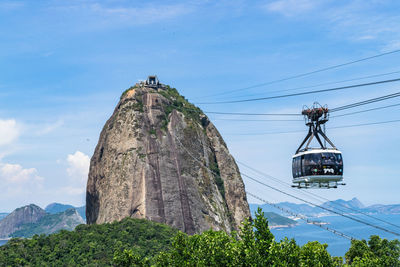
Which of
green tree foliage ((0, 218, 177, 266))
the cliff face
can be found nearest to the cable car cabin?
green tree foliage ((0, 218, 177, 266))

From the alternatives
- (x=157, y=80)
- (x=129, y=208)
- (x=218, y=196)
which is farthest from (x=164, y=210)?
(x=157, y=80)

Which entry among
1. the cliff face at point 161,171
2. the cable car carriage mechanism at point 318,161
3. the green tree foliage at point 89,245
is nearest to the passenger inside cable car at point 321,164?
the cable car carriage mechanism at point 318,161

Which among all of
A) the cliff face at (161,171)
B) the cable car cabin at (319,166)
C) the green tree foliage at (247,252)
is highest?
the cliff face at (161,171)

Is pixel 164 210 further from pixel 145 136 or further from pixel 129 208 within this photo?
pixel 145 136

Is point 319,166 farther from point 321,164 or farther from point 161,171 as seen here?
point 161,171

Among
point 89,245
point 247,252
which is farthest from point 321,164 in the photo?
point 89,245

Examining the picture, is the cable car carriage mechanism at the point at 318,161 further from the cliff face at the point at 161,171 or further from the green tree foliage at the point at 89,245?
the cliff face at the point at 161,171

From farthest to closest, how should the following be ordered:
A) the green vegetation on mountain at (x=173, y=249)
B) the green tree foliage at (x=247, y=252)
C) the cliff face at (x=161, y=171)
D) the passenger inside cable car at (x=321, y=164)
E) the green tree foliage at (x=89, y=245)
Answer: the cliff face at (x=161, y=171)
the green tree foliage at (x=89, y=245)
the passenger inside cable car at (x=321, y=164)
the green vegetation on mountain at (x=173, y=249)
the green tree foliage at (x=247, y=252)
